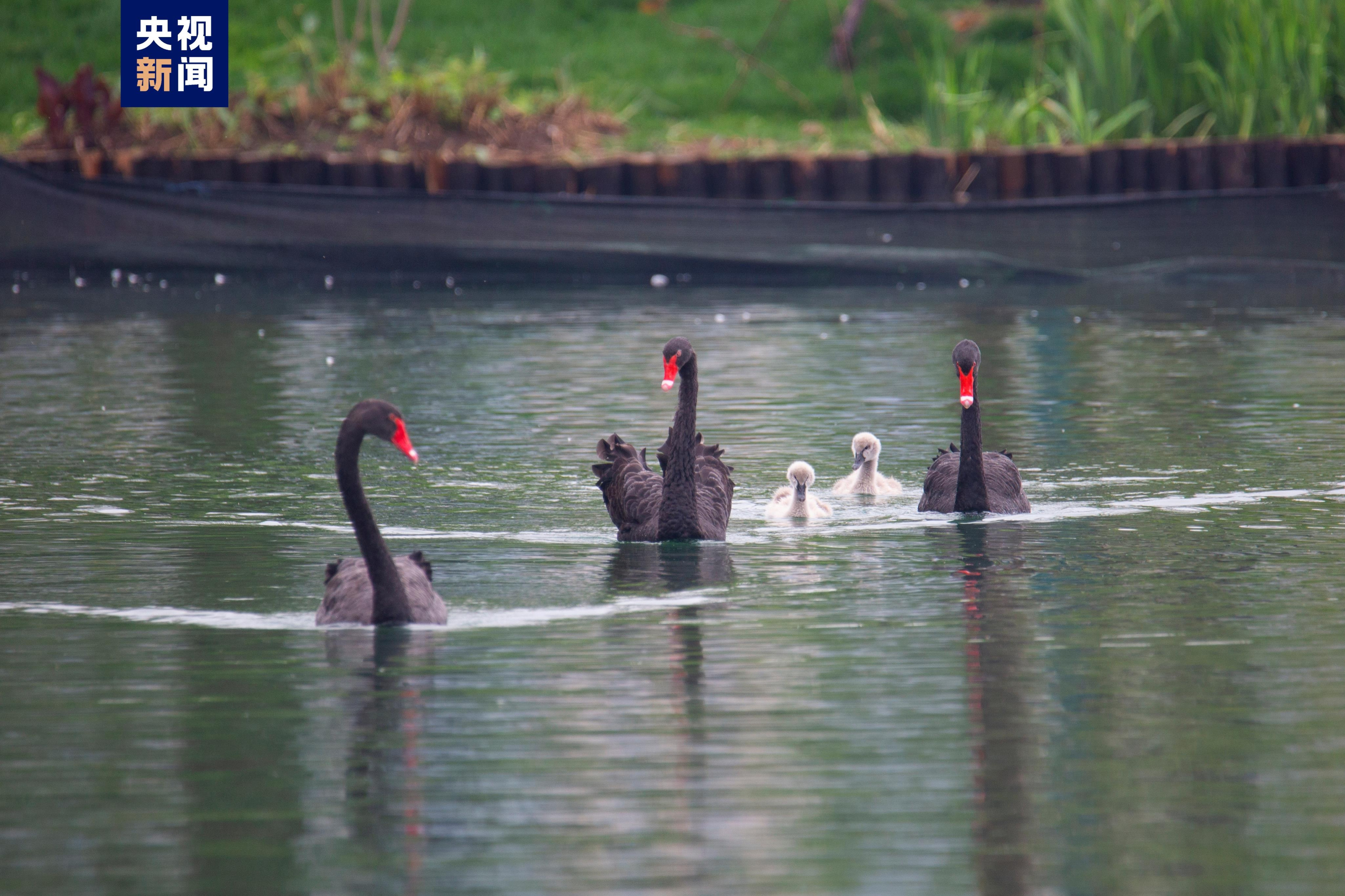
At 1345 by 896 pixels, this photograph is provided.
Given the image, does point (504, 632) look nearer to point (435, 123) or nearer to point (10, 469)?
point (10, 469)

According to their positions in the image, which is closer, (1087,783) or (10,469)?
(1087,783)

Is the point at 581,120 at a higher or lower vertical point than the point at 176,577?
higher

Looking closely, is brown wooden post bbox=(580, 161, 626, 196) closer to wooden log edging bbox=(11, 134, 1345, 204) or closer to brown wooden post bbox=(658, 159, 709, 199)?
wooden log edging bbox=(11, 134, 1345, 204)

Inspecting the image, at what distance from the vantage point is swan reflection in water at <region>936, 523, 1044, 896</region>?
17.6ft

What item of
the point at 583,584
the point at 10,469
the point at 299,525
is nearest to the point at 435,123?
the point at 10,469

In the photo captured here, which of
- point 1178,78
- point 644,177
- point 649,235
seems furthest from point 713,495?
point 1178,78

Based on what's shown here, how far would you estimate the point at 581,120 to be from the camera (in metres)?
26.8

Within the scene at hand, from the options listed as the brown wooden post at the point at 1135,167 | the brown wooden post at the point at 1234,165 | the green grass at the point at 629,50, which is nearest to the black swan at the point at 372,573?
the brown wooden post at the point at 1135,167

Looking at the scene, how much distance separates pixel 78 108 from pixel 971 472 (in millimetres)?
17846

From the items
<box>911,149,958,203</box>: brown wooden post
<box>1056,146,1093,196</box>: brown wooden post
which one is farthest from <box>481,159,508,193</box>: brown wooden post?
<box>1056,146,1093,196</box>: brown wooden post

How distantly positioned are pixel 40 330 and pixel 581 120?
947cm

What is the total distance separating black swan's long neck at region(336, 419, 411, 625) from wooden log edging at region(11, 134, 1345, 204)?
14.6 metres

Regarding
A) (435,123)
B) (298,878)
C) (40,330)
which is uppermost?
(435,123)

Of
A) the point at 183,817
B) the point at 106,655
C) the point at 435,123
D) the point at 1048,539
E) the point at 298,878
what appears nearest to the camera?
the point at 298,878
